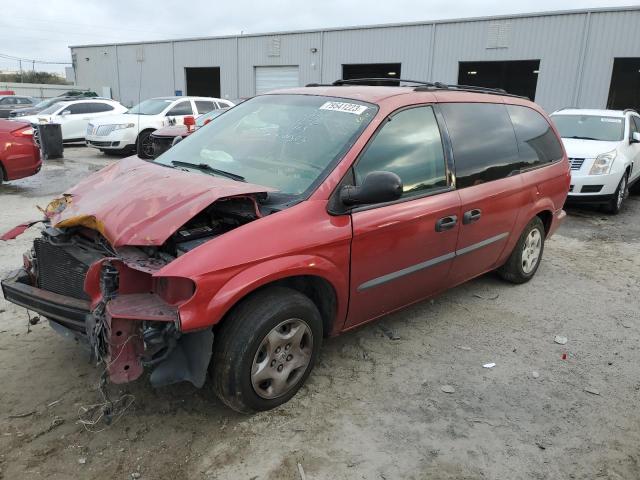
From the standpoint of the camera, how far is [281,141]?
3.39m

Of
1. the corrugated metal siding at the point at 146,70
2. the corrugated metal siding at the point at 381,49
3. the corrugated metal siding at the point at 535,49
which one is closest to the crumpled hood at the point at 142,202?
the corrugated metal siding at the point at 535,49

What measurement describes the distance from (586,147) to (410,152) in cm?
635

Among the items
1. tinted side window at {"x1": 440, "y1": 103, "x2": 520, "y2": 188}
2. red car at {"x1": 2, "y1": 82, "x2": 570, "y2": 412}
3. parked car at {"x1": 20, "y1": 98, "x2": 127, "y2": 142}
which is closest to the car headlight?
tinted side window at {"x1": 440, "y1": 103, "x2": 520, "y2": 188}

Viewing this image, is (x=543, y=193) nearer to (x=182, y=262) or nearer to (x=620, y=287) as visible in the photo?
(x=620, y=287)

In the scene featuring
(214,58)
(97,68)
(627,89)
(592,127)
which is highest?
(214,58)

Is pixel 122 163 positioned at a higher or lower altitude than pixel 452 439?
higher

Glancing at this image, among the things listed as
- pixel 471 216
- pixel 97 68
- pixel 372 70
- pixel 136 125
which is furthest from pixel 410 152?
pixel 97 68

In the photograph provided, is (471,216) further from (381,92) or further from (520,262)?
(520,262)

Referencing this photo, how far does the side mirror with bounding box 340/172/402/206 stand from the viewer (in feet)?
9.10

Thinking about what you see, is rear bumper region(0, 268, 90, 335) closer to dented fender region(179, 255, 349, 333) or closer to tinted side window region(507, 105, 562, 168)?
dented fender region(179, 255, 349, 333)

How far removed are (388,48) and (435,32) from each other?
2.36m

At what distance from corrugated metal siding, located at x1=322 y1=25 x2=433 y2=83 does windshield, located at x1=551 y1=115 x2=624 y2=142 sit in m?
13.9

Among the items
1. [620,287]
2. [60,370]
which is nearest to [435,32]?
[620,287]

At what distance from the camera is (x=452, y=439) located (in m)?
2.75
